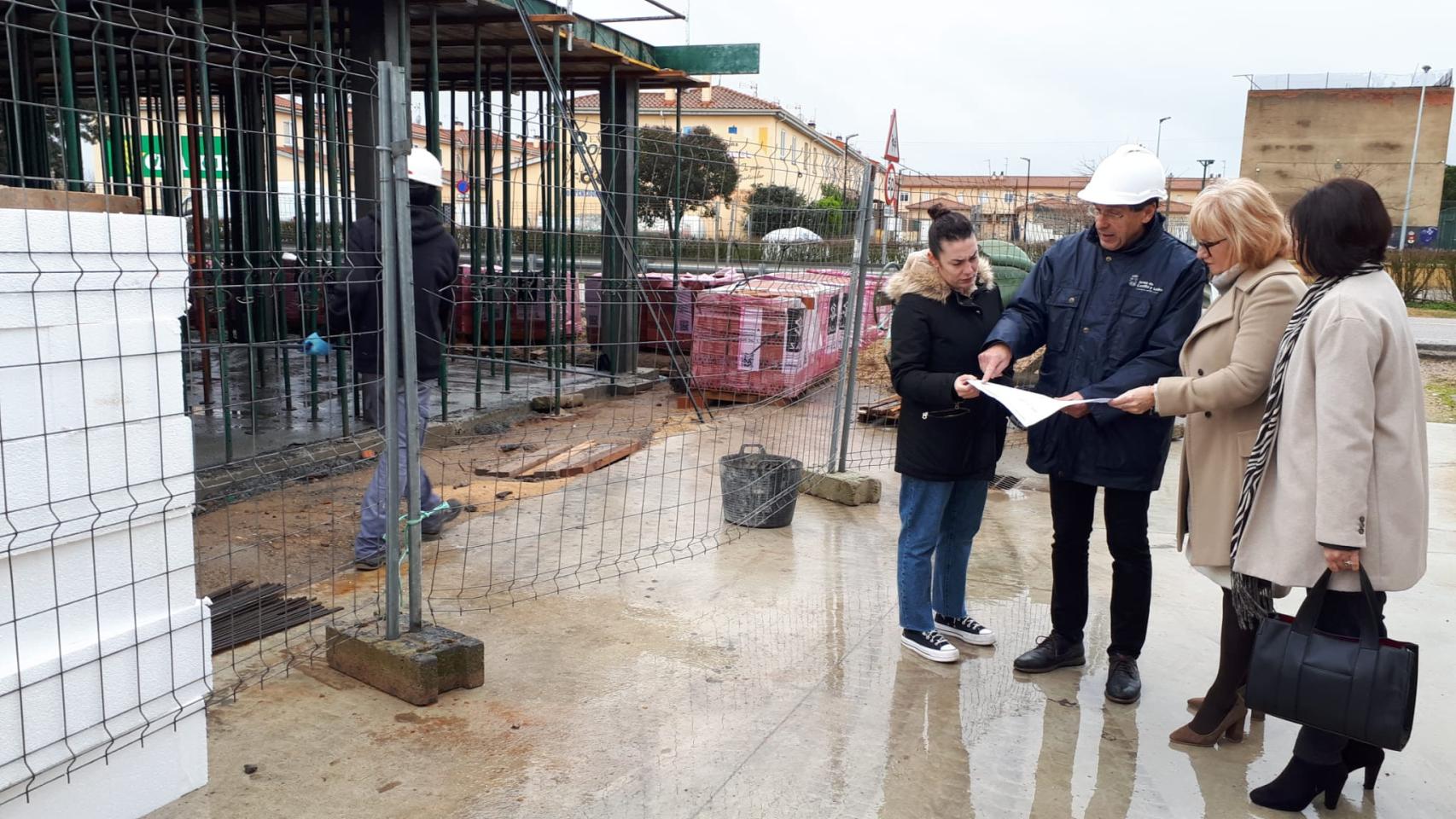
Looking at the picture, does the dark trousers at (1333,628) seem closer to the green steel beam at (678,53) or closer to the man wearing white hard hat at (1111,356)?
the man wearing white hard hat at (1111,356)

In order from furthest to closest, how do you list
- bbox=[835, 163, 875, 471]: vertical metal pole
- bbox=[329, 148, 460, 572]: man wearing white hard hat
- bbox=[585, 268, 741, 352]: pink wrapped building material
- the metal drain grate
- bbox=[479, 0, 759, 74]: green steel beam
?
bbox=[585, 268, 741, 352]: pink wrapped building material, bbox=[479, 0, 759, 74]: green steel beam, the metal drain grate, bbox=[835, 163, 875, 471]: vertical metal pole, bbox=[329, 148, 460, 572]: man wearing white hard hat

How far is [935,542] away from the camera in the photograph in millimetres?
3910

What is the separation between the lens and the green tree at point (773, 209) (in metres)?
5.79

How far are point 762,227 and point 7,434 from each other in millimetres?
4175

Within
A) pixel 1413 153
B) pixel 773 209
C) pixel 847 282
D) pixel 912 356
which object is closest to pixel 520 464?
pixel 773 209

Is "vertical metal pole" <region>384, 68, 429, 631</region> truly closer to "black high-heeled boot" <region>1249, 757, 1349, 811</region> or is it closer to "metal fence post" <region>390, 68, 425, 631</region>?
"metal fence post" <region>390, 68, 425, 631</region>

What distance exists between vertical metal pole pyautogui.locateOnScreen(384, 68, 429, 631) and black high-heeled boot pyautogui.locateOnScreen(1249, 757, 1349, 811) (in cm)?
270

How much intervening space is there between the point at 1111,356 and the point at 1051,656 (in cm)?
116

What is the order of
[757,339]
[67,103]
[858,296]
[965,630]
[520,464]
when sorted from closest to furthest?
[965,630], [67,103], [858,296], [520,464], [757,339]

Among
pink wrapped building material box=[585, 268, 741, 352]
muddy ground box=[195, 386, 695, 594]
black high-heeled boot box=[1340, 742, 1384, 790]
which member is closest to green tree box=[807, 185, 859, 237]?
muddy ground box=[195, 386, 695, 594]

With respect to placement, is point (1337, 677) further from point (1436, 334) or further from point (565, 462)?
point (1436, 334)

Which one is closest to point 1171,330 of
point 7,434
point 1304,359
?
point 1304,359

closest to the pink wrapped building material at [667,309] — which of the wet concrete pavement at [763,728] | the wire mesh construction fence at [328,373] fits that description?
the wire mesh construction fence at [328,373]

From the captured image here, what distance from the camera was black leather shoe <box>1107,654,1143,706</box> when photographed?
12.0 feet
